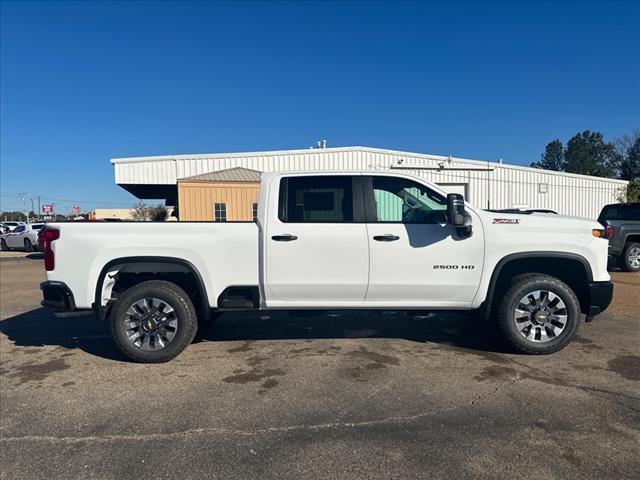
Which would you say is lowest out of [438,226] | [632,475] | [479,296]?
[632,475]

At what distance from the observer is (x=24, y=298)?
955 centimetres

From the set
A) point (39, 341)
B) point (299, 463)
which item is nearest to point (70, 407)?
point (299, 463)

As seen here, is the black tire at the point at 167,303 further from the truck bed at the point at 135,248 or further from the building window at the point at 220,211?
the building window at the point at 220,211

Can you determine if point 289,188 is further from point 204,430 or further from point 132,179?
point 132,179

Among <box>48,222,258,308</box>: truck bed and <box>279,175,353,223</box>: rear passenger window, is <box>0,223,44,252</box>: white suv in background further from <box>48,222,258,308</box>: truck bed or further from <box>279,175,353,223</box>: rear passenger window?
<box>279,175,353,223</box>: rear passenger window

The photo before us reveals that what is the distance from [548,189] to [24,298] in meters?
25.7

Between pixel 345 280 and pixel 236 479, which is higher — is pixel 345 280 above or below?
above

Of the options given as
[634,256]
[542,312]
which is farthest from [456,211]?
[634,256]

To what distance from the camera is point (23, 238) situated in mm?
23812

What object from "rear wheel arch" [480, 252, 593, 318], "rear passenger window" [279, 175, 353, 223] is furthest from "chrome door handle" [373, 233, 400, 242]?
"rear wheel arch" [480, 252, 593, 318]

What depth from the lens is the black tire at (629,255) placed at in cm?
1231

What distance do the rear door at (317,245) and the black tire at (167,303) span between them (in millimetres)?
896

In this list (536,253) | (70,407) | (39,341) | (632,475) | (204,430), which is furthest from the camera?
(39,341)

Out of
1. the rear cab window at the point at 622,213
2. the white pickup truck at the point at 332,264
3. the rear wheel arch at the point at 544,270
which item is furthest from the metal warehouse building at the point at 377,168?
the rear wheel arch at the point at 544,270
